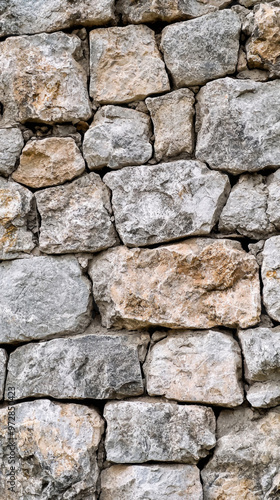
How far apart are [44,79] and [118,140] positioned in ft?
1.29

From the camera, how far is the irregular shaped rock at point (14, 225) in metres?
1.88

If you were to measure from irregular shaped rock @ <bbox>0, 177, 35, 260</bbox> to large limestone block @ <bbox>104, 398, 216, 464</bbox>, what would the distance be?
28.1 inches

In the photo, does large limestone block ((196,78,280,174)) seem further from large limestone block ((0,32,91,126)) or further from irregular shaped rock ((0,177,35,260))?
irregular shaped rock ((0,177,35,260))

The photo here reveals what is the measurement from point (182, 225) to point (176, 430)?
2.38ft

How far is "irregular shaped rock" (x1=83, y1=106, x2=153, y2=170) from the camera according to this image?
1.84 meters

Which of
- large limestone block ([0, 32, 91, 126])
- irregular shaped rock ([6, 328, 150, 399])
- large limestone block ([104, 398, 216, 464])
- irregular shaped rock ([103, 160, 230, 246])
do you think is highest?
large limestone block ([0, 32, 91, 126])

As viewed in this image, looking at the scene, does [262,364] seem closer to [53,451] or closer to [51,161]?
[53,451]

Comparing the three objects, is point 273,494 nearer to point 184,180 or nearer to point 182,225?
point 182,225

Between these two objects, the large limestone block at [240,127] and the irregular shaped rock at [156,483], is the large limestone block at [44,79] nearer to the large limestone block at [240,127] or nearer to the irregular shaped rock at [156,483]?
the large limestone block at [240,127]

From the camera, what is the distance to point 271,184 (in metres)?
1.72

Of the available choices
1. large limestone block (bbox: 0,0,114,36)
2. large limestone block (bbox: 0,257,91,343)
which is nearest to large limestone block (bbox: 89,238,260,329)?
large limestone block (bbox: 0,257,91,343)

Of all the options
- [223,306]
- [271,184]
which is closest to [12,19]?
[271,184]

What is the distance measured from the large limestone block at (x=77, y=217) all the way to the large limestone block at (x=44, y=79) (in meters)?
0.29

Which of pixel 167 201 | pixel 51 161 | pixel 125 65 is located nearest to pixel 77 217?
pixel 51 161
